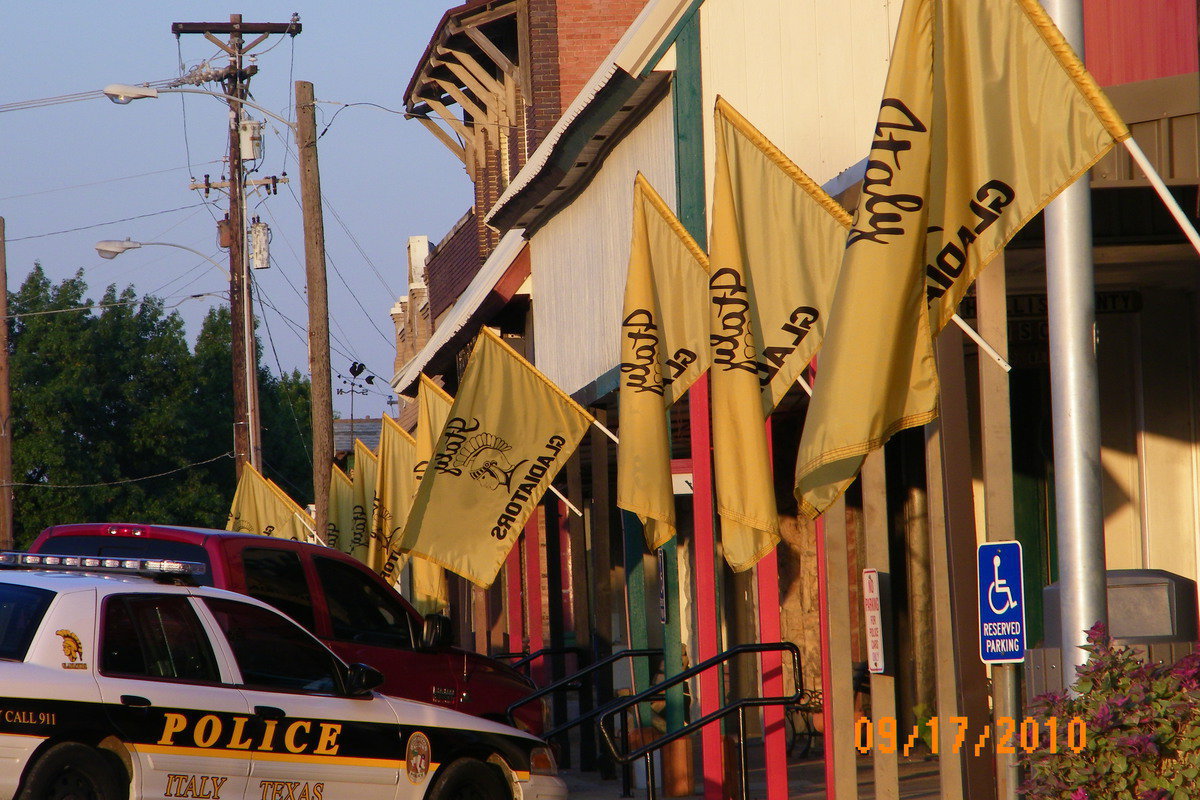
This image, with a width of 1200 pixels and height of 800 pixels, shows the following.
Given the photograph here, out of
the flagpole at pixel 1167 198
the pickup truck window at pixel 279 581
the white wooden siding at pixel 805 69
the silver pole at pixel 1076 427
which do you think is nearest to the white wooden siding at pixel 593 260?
the white wooden siding at pixel 805 69

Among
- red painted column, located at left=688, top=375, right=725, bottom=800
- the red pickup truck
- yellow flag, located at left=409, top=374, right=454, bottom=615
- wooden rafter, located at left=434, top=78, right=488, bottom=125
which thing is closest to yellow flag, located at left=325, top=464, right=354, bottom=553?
yellow flag, located at left=409, top=374, right=454, bottom=615

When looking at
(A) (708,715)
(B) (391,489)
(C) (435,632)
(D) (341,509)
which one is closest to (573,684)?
(C) (435,632)

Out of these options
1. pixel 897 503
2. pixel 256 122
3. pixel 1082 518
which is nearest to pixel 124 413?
pixel 256 122

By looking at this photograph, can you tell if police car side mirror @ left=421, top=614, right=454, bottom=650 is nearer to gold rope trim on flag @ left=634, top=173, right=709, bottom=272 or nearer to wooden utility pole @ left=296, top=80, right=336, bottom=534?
gold rope trim on flag @ left=634, top=173, right=709, bottom=272

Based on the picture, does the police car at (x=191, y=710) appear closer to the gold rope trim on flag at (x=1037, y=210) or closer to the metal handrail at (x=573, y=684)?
the metal handrail at (x=573, y=684)

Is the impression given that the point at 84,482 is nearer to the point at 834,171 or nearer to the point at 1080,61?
the point at 834,171

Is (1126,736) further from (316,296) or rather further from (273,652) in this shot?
(316,296)

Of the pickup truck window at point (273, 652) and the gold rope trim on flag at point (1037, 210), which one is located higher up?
the gold rope trim on flag at point (1037, 210)

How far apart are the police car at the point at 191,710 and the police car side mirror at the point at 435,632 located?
2090mm

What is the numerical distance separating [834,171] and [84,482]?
49.7 metres

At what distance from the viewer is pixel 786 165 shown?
923 centimetres

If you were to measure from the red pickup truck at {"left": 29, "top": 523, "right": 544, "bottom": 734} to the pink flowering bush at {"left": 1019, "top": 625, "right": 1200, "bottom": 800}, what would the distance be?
21.3ft

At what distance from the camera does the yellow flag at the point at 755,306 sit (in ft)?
30.4

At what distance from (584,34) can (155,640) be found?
55.8ft
